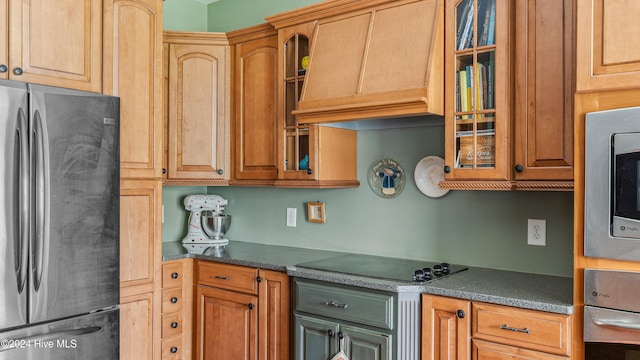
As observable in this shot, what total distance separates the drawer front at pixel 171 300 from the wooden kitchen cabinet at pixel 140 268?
0.13 metres

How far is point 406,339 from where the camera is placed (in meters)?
2.21

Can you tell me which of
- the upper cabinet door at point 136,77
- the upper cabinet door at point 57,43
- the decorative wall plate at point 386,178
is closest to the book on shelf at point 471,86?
the decorative wall plate at point 386,178

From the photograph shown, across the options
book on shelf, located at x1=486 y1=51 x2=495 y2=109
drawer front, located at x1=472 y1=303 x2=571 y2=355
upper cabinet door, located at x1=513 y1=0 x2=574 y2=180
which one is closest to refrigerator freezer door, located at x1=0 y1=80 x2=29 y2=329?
drawer front, located at x1=472 y1=303 x2=571 y2=355

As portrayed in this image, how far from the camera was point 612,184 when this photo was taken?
5.64 ft

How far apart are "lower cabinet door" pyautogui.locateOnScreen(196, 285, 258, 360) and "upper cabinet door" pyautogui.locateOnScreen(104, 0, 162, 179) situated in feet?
2.71

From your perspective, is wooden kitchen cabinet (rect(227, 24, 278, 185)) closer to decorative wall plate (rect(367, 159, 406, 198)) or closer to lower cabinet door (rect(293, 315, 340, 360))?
decorative wall plate (rect(367, 159, 406, 198))

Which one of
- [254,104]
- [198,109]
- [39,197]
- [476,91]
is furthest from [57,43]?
[476,91]

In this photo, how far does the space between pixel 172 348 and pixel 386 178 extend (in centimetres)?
167

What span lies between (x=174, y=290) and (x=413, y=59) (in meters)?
1.96

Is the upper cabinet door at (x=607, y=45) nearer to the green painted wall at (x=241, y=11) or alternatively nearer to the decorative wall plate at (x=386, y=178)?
the decorative wall plate at (x=386, y=178)

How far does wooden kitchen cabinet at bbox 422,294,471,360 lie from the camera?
208 centimetres

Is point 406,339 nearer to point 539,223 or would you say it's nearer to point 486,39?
point 539,223

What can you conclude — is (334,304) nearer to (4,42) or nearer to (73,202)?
(73,202)

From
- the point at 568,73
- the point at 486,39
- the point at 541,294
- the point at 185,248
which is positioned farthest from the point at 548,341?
the point at 185,248
